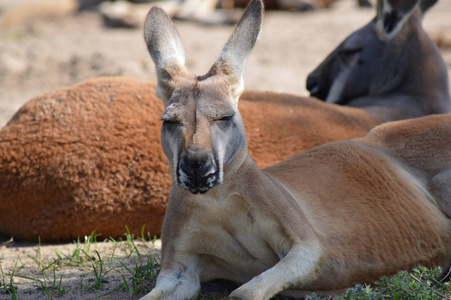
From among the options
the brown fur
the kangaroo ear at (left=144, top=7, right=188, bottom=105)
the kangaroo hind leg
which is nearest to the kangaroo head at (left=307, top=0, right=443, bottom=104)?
the brown fur

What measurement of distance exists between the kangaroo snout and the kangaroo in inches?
122


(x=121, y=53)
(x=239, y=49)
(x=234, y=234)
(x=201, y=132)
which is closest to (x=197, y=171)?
(x=201, y=132)

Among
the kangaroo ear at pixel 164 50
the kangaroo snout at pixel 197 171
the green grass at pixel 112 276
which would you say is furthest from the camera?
the kangaroo ear at pixel 164 50

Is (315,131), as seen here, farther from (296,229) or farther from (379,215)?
(296,229)

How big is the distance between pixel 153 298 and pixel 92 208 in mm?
1391

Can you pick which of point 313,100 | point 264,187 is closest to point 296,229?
point 264,187

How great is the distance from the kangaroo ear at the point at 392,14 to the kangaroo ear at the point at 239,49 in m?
2.64

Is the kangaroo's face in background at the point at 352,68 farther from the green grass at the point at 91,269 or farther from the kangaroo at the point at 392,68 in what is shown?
the green grass at the point at 91,269

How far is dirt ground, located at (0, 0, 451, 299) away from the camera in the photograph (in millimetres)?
7168

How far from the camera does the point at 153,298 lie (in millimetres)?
2812

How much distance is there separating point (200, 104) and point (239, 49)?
453 millimetres

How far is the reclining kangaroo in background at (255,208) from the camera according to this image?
2822mm

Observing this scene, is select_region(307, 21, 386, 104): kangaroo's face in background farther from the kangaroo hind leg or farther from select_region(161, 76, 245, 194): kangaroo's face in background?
select_region(161, 76, 245, 194): kangaroo's face in background

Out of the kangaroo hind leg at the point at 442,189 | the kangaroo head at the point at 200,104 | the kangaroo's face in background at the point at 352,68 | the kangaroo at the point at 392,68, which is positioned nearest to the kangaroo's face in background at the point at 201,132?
the kangaroo head at the point at 200,104
